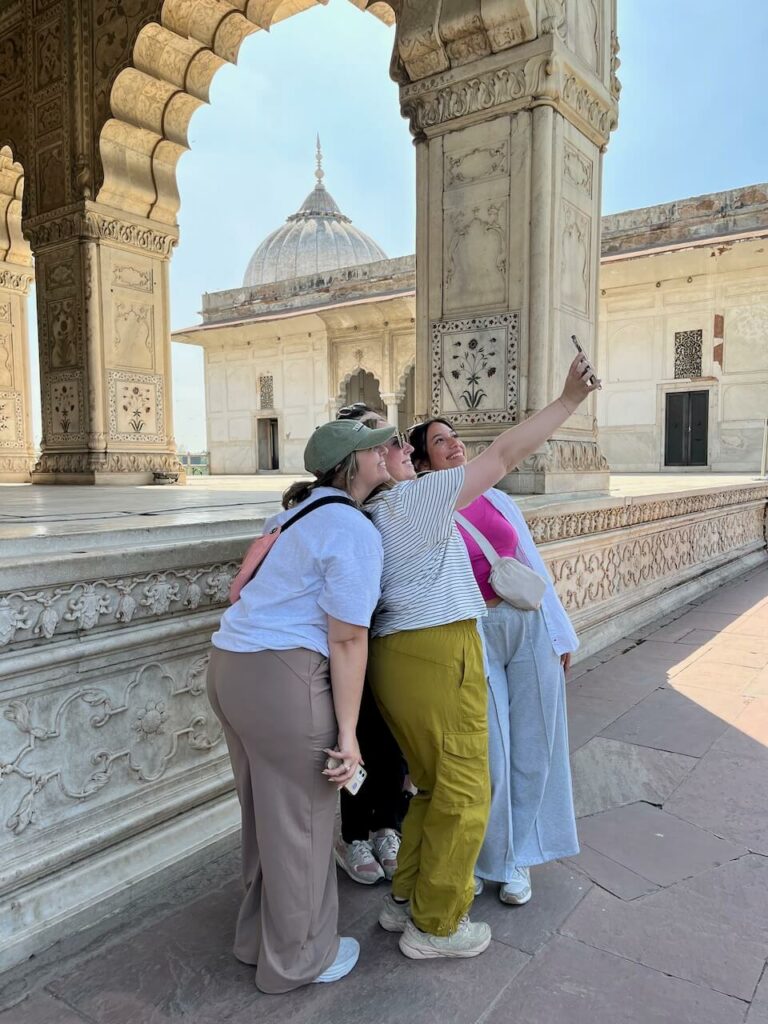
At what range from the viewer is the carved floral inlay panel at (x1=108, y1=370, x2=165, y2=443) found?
6.78m

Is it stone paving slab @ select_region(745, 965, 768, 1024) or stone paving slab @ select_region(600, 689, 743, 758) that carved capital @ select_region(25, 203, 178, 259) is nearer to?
stone paving slab @ select_region(600, 689, 743, 758)

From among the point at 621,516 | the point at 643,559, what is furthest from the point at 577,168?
the point at 643,559

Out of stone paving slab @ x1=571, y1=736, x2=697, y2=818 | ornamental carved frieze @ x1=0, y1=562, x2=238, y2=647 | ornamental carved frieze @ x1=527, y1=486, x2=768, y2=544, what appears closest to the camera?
ornamental carved frieze @ x1=0, y1=562, x2=238, y2=647

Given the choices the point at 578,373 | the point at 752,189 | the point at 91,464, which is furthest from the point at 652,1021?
the point at 752,189

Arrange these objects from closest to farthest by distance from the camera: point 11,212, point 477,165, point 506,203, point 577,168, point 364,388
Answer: point 506,203 → point 477,165 → point 577,168 → point 11,212 → point 364,388

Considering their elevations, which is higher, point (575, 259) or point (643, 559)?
point (575, 259)

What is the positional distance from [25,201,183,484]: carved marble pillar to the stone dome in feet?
61.5

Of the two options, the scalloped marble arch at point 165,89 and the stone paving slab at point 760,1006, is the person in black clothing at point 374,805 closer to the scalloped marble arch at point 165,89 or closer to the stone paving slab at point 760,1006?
the stone paving slab at point 760,1006

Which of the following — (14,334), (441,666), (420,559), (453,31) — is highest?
(453,31)

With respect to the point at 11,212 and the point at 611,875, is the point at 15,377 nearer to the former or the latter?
the point at 11,212

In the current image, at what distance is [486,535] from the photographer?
194 centimetres

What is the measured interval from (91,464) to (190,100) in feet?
11.3

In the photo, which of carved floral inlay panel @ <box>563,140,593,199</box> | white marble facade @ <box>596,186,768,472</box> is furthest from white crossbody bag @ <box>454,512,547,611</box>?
white marble facade @ <box>596,186,768,472</box>

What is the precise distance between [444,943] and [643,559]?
3999 mm
